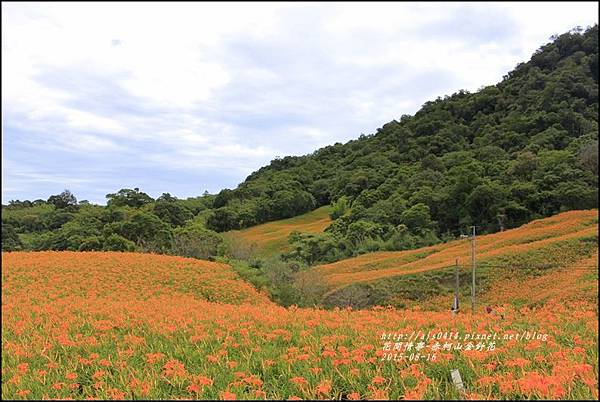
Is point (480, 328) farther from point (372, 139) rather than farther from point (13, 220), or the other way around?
point (372, 139)

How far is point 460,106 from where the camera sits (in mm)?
44969

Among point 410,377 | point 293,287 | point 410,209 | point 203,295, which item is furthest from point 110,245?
point 410,209

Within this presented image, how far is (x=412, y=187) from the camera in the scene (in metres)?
33.4

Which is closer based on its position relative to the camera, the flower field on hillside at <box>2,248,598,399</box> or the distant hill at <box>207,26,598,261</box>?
the flower field on hillside at <box>2,248,598,399</box>

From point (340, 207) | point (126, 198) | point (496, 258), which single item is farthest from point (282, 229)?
point (126, 198)

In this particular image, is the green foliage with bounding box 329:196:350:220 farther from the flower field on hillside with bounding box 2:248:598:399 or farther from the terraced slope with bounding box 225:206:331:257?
the flower field on hillside with bounding box 2:248:598:399

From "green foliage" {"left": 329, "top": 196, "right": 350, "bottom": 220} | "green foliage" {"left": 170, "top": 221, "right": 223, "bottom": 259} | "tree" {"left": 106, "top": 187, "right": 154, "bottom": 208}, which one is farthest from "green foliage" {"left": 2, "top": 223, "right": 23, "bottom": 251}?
"green foliage" {"left": 329, "top": 196, "right": 350, "bottom": 220}

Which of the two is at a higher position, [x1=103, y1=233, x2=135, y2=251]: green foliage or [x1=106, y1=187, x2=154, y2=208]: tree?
[x1=106, y1=187, x2=154, y2=208]: tree

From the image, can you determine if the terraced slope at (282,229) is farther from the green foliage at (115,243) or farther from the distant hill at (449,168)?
the green foliage at (115,243)

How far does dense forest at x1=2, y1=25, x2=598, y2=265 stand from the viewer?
8719 millimetres

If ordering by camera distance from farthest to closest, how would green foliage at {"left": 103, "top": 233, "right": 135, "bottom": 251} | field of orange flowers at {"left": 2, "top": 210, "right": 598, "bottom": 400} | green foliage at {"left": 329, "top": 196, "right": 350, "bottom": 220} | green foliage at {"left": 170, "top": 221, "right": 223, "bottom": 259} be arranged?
green foliage at {"left": 329, "top": 196, "right": 350, "bottom": 220} < green foliage at {"left": 170, "top": 221, "right": 223, "bottom": 259} < green foliage at {"left": 103, "top": 233, "right": 135, "bottom": 251} < field of orange flowers at {"left": 2, "top": 210, "right": 598, "bottom": 400}

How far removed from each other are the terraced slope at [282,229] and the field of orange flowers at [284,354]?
25.2 m

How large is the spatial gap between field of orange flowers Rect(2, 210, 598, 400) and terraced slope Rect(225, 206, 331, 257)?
25201 millimetres

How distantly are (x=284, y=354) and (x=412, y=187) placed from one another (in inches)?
1201
